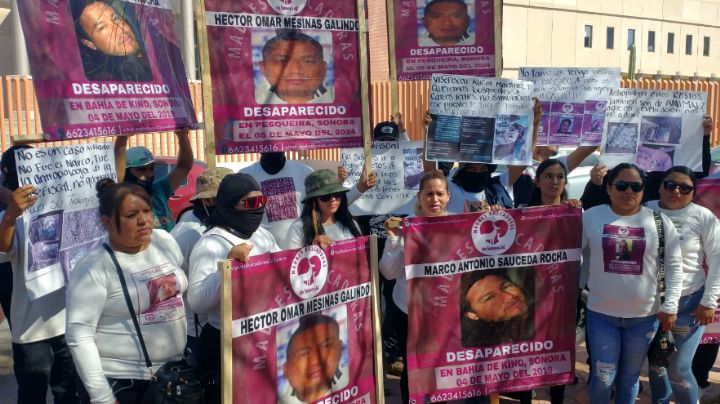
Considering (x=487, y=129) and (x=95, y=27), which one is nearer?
(x=95, y=27)

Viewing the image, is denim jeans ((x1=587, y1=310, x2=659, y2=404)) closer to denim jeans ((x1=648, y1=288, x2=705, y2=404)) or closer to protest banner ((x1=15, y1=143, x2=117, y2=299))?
denim jeans ((x1=648, y1=288, x2=705, y2=404))

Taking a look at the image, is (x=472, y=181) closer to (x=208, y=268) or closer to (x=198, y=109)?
(x=208, y=268)

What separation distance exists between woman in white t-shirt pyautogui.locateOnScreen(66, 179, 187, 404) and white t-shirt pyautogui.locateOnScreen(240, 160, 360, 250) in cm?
180

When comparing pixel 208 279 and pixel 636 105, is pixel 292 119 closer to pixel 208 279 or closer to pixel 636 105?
pixel 208 279

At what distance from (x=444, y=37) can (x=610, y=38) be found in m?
44.0

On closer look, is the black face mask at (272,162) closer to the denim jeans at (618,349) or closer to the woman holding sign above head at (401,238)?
the woman holding sign above head at (401,238)

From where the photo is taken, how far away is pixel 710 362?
5.52 metres

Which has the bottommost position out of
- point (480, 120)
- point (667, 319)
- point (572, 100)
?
point (667, 319)

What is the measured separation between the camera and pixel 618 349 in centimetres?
443

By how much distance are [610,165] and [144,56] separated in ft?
12.6

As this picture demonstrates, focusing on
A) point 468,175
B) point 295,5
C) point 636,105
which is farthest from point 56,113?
point 636,105

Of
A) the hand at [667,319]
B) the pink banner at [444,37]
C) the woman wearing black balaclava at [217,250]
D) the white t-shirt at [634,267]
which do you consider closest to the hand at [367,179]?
the woman wearing black balaclava at [217,250]

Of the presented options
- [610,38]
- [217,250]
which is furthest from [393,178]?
[610,38]

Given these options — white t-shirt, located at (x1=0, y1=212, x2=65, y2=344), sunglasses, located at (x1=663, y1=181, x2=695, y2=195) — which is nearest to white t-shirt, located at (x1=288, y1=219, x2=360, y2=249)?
white t-shirt, located at (x1=0, y1=212, x2=65, y2=344)
